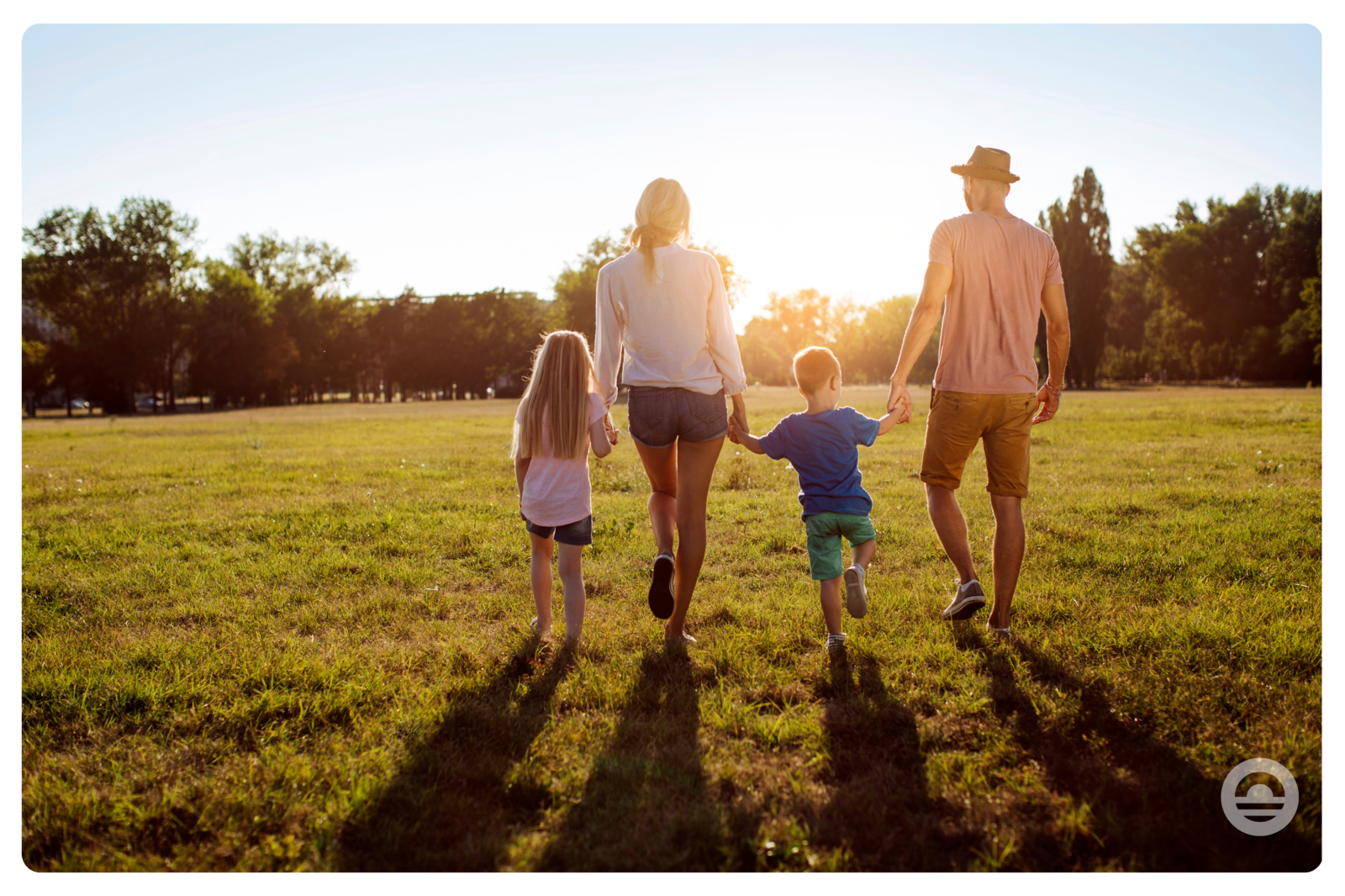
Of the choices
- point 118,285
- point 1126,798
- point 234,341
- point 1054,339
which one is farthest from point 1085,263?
point 118,285

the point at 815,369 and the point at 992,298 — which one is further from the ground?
the point at 992,298

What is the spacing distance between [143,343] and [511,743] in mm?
74250

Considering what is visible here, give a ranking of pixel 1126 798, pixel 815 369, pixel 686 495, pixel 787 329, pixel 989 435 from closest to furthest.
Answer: pixel 1126 798
pixel 686 495
pixel 815 369
pixel 989 435
pixel 787 329

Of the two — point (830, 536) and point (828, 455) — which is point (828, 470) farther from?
point (830, 536)

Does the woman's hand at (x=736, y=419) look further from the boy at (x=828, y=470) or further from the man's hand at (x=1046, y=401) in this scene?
the man's hand at (x=1046, y=401)

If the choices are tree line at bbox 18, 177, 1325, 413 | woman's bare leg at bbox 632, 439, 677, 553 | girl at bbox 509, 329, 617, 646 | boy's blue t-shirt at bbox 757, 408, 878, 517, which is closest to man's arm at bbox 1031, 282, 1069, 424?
boy's blue t-shirt at bbox 757, 408, 878, 517

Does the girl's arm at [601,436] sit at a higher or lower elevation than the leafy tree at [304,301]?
lower

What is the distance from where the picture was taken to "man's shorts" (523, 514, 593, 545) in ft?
13.6

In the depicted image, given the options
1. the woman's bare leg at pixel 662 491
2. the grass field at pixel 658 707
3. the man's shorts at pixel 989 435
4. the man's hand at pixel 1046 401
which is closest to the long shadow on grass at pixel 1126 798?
the grass field at pixel 658 707

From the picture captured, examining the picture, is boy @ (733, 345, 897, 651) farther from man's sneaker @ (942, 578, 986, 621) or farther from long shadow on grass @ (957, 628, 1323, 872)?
long shadow on grass @ (957, 628, 1323, 872)

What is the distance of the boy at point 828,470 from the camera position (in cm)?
399

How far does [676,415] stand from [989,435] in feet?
6.02

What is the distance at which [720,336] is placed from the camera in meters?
3.93

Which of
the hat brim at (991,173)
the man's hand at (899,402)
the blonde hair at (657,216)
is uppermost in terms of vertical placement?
the hat brim at (991,173)
